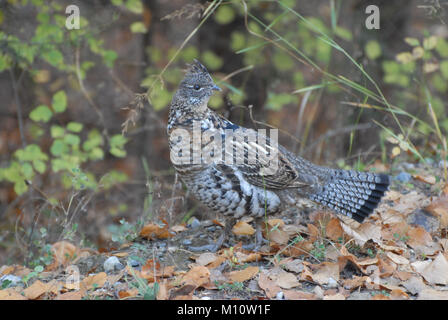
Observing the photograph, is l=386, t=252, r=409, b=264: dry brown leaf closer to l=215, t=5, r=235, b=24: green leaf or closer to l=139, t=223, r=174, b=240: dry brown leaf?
l=139, t=223, r=174, b=240: dry brown leaf

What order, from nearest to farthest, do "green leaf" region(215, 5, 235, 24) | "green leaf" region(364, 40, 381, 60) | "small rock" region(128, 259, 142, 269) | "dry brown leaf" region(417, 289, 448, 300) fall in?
"dry brown leaf" region(417, 289, 448, 300), "small rock" region(128, 259, 142, 269), "green leaf" region(364, 40, 381, 60), "green leaf" region(215, 5, 235, 24)

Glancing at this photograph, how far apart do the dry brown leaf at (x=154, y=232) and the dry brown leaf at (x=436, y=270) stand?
6.39 ft

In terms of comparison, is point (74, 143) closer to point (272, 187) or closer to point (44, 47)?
point (44, 47)

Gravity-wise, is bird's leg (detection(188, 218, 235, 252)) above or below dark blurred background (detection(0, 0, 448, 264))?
below

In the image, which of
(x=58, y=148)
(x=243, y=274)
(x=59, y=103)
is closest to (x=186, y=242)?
(x=243, y=274)

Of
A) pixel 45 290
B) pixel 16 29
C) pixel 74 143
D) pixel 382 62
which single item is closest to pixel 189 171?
pixel 45 290

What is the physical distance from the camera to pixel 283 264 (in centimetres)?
341

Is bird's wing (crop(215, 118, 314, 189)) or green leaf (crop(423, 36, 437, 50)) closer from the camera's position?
bird's wing (crop(215, 118, 314, 189))

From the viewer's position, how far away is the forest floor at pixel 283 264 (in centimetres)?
304

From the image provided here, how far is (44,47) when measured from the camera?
529cm

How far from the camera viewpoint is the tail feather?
3814mm

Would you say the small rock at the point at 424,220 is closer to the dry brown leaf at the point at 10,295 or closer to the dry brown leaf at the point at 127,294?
the dry brown leaf at the point at 127,294

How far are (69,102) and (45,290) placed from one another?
5.22 meters

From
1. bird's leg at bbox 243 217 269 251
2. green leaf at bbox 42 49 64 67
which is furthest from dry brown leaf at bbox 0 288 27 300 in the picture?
green leaf at bbox 42 49 64 67
